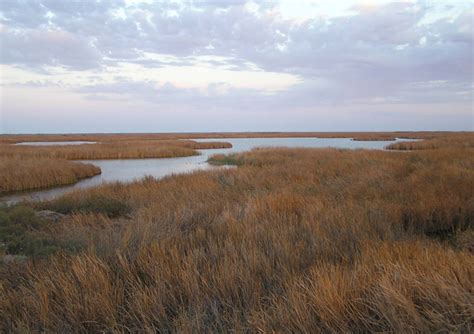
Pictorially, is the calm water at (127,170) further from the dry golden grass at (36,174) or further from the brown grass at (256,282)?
the brown grass at (256,282)

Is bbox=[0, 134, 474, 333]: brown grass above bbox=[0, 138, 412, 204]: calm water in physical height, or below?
above

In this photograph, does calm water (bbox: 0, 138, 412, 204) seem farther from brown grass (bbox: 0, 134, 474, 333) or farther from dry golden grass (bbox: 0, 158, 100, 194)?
brown grass (bbox: 0, 134, 474, 333)

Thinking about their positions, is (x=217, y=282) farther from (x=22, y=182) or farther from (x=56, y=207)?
(x=22, y=182)

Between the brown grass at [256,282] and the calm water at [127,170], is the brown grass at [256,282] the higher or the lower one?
the higher one

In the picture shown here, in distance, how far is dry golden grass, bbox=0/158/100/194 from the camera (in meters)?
16.3

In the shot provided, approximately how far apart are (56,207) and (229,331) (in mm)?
9316

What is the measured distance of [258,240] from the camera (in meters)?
4.35

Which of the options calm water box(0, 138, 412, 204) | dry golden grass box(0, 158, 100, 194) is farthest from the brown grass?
dry golden grass box(0, 158, 100, 194)

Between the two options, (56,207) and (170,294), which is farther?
(56,207)

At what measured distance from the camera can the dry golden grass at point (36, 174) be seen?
16.3 meters

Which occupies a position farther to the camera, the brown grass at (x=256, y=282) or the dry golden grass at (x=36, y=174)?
the dry golden grass at (x=36, y=174)

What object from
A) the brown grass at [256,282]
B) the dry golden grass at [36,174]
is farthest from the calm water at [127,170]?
the brown grass at [256,282]

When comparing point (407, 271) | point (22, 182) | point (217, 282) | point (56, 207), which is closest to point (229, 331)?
point (217, 282)

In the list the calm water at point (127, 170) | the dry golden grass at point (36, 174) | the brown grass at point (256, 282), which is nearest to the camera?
the brown grass at point (256, 282)
